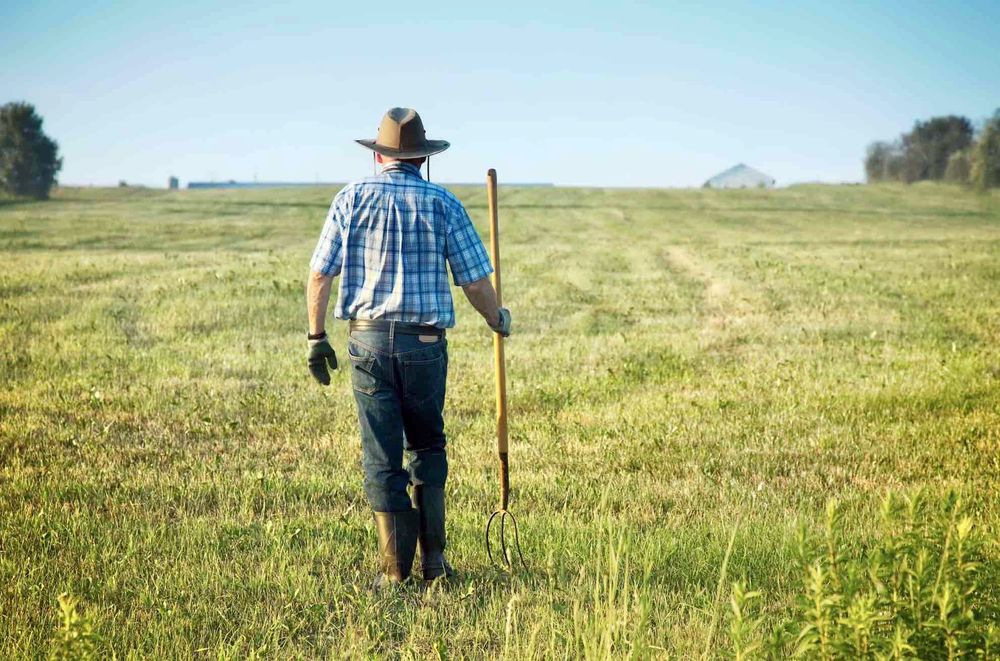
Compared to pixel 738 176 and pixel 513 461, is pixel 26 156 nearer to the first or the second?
pixel 513 461

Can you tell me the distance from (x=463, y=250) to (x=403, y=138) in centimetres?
73

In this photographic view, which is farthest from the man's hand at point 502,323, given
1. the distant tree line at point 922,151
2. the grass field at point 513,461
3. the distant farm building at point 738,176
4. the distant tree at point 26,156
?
the distant farm building at point 738,176

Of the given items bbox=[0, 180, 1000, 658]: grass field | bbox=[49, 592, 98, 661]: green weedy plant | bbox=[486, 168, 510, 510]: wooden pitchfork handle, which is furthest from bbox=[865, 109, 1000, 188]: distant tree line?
bbox=[49, 592, 98, 661]: green weedy plant

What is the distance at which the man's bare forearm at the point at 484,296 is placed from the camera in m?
5.15

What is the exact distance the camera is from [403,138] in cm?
497

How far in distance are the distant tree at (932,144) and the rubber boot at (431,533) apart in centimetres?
11003

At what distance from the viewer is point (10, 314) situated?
15344mm

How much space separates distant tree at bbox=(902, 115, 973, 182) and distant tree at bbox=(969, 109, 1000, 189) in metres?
28.1

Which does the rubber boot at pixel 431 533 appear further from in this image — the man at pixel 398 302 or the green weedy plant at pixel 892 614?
the green weedy plant at pixel 892 614

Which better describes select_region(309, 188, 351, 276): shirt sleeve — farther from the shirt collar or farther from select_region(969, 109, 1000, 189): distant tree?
select_region(969, 109, 1000, 189): distant tree

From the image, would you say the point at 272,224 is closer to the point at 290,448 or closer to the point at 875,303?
the point at 875,303

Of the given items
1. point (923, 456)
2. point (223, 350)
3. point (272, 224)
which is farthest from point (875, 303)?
point (272, 224)

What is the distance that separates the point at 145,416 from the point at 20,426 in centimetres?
117

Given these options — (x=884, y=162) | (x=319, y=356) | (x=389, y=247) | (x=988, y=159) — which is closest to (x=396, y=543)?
(x=319, y=356)
